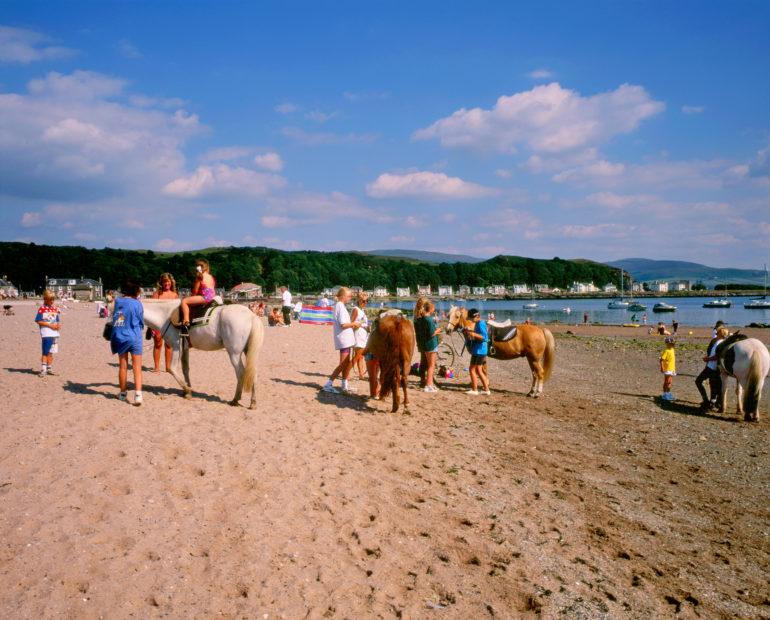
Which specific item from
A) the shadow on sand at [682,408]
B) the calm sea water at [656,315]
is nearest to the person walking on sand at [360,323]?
the shadow on sand at [682,408]

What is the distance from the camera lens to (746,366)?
10164 millimetres

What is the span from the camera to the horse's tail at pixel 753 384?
10.1 metres

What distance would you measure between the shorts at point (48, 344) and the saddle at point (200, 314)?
147 inches

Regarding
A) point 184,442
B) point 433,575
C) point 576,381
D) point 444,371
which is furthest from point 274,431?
point 576,381

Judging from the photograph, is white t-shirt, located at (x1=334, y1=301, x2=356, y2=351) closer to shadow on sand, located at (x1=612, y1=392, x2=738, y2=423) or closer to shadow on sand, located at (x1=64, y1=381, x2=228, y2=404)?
shadow on sand, located at (x1=64, y1=381, x2=228, y2=404)

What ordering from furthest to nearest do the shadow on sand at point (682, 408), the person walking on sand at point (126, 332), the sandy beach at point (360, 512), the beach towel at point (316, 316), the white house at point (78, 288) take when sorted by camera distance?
1. the white house at point (78, 288)
2. the beach towel at point (316, 316)
3. the shadow on sand at point (682, 408)
4. the person walking on sand at point (126, 332)
5. the sandy beach at point (360, 512)

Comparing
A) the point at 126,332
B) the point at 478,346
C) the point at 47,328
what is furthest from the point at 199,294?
the point at 478,346

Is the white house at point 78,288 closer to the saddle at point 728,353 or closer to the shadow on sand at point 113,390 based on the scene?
the shadow on sand at point 113,390

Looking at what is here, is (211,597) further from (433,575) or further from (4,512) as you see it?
(4,512)

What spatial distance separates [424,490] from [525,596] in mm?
2013

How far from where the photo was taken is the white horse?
8.60 m

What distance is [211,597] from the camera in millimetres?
3570

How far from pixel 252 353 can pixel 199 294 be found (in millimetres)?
1570

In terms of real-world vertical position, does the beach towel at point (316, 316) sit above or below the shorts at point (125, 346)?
below
